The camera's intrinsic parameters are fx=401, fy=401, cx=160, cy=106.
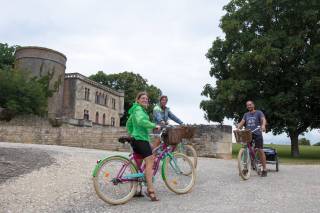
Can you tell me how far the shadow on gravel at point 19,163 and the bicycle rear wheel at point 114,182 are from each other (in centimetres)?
312

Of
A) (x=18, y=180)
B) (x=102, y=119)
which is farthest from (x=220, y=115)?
(x=102, y=119)

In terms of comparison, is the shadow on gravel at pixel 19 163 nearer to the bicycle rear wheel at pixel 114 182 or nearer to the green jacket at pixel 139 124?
the bicycle rear wheel at pixel 114 182

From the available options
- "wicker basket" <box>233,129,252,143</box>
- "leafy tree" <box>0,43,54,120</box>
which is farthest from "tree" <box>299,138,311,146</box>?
"wicker basket" <box>233,129,252,143</box>

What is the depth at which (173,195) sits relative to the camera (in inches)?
281

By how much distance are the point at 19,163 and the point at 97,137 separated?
1445 centimetres

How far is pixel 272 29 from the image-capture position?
2830 cm

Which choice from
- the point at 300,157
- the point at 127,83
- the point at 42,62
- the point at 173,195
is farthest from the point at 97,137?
the point at 127,83

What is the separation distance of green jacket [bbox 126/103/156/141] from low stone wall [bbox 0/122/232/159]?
12.1 meters

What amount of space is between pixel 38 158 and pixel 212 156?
9.25 m

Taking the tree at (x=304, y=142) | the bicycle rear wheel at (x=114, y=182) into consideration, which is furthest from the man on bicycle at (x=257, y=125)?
the tree at (x=304, y=142)

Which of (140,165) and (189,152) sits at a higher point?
(189,152)

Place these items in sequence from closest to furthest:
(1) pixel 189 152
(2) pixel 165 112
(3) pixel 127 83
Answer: (2) pixel 165 112 → (1) pixel 189 152 → (3) pixel 127 83

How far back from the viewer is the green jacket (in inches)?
255

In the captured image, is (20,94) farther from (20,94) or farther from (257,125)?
(257,125)
